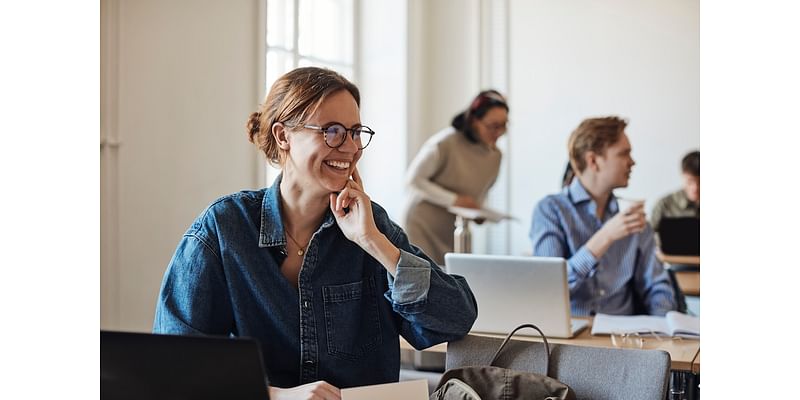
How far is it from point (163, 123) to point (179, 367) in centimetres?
223

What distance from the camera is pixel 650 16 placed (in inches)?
201

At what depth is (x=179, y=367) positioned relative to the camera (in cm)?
99

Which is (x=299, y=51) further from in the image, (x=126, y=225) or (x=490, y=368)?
(x=490, y=368)

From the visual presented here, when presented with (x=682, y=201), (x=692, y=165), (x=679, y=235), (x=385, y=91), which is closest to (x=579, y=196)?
(x=692, y=165)

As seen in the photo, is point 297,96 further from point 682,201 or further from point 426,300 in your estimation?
point 682,201

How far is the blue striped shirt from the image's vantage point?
7.96 feet

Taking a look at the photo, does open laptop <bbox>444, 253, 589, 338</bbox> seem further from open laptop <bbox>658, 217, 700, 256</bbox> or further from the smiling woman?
open laptop <bbox>658, 217, 700, 256</bbox>

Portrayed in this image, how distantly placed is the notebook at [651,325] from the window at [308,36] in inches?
69.3

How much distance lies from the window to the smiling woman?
6.17 ft

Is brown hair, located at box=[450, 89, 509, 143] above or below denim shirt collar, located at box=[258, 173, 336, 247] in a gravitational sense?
above

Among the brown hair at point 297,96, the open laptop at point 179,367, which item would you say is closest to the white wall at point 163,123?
the brown hair at point 297,96

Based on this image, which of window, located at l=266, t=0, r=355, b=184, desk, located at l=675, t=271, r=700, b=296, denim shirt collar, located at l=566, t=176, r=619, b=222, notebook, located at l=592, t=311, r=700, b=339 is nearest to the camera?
notebook, located at l=592, t=311, r=700, b=339

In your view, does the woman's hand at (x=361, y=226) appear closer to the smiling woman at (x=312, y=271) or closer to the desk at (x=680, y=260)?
the smiling woman at (x=312, y=271)

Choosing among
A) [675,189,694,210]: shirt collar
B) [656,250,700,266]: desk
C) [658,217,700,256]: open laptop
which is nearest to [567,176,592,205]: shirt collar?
[656,250,700,266]: desk
